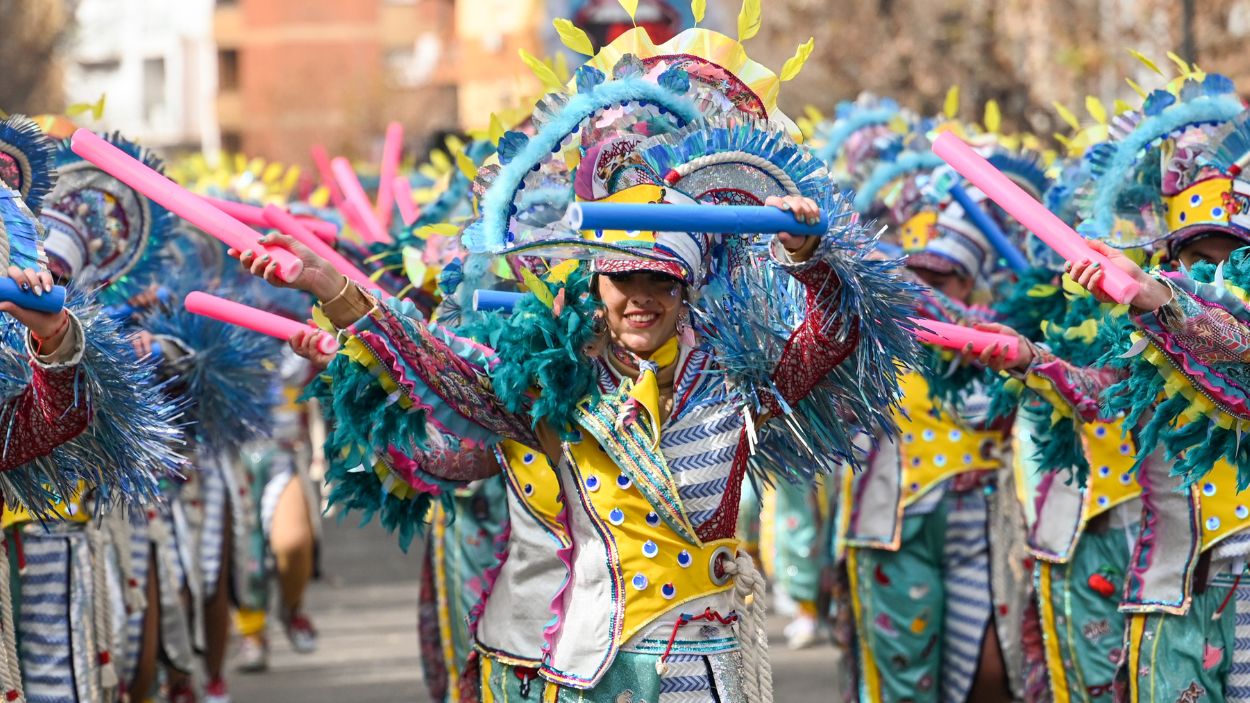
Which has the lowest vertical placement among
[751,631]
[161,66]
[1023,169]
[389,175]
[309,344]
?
[751,631]

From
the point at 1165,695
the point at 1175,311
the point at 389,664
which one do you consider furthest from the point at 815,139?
the point at 1175,311

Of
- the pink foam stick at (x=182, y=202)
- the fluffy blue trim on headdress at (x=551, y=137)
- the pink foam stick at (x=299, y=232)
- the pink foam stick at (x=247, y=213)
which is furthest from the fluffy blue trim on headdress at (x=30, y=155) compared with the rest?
the fluffy blue trim on headdress at (x=551, y=137)

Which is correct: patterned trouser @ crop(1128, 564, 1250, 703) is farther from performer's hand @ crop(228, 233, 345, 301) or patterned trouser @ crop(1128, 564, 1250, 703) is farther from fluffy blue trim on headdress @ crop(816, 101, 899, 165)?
fluffy blue trim on headdress @ crop(816, 101, 899, 165)

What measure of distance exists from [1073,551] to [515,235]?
7.11 feet

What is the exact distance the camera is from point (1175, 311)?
4.48m

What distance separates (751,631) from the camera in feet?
15.4

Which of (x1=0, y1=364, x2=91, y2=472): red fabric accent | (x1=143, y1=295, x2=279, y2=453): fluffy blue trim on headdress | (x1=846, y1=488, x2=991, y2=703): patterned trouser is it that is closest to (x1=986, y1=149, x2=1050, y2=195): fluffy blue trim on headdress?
(x1=846, y1=488, x2=991, y2=703): patterned trouser

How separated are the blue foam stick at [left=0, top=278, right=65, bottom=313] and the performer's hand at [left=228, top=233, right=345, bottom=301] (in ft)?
1.25

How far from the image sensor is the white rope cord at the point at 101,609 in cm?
619

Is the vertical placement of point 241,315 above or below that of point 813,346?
above

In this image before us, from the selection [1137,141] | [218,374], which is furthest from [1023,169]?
[218,374]

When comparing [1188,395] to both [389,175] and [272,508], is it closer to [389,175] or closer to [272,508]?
[389,175]

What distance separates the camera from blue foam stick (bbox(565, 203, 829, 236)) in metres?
4.00

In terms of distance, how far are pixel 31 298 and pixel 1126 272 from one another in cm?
218
